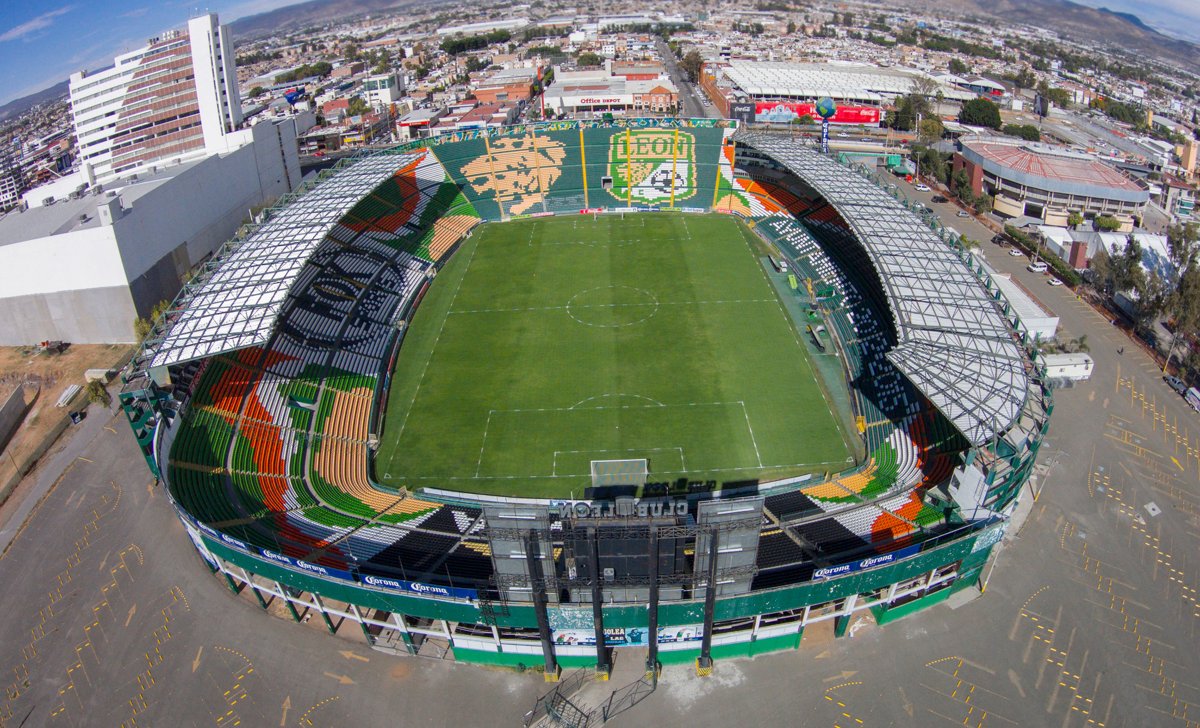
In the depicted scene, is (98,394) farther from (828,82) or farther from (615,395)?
(828,82)

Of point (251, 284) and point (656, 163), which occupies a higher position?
point (251, 284)

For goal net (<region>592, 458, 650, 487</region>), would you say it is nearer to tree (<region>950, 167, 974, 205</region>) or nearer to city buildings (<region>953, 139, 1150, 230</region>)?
city buildings (<region>953, 139, 1150, 230</region>)

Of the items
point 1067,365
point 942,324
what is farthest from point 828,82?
point 942,324

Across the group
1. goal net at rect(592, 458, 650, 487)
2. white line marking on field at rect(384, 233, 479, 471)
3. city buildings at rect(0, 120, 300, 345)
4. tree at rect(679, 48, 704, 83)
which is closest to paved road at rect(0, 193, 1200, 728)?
goal net at rect(592, 458, 650, 487)

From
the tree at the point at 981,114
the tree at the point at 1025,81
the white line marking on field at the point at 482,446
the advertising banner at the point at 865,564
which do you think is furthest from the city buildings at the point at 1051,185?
the tree at the point at 1025,81

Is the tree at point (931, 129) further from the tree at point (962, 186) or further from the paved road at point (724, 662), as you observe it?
the paved road at point (724, 662)

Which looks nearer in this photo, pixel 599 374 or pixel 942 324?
pixel 942 324
